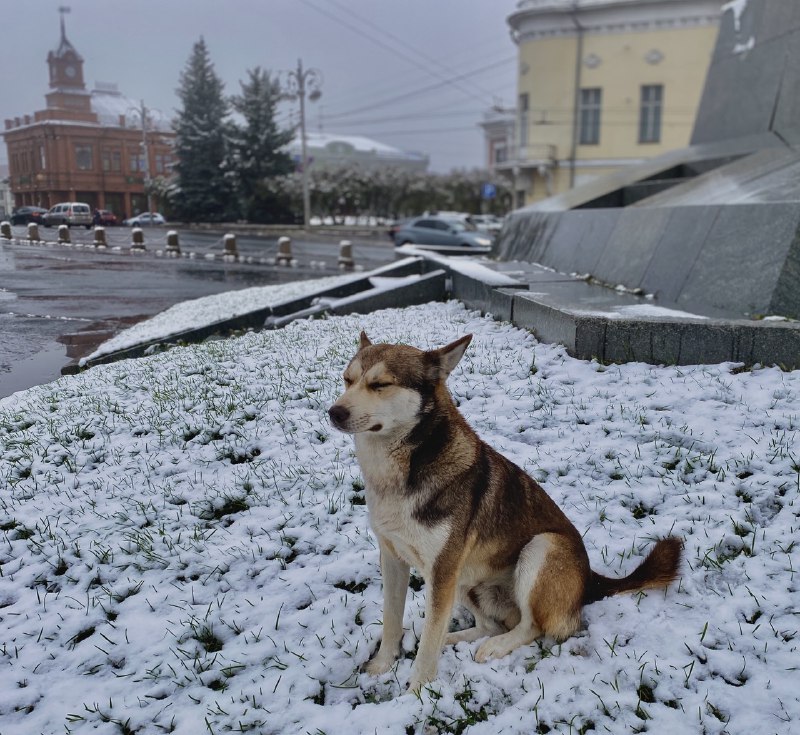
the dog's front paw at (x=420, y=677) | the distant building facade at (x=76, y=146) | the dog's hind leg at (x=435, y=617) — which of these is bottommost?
the dog's front paw at (x=420, y=677)

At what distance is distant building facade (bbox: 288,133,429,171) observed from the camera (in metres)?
69.7

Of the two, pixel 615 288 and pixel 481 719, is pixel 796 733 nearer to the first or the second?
pixel 481 719

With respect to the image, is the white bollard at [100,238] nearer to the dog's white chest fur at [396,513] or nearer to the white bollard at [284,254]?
the white bollard at [284,254]

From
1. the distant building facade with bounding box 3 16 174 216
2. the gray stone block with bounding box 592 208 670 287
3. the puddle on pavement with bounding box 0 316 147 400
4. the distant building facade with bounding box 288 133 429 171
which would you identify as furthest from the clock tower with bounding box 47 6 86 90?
the distant building facade with bounding box 288 133 429 171

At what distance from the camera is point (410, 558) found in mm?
2904

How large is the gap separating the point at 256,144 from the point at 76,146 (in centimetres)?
2794

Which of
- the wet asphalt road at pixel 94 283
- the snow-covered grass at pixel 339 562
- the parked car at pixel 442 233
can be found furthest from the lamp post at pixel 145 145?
the snow-covered grass at pixel 339 562

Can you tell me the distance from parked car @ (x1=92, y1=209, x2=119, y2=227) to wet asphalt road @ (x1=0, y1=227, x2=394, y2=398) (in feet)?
2.80

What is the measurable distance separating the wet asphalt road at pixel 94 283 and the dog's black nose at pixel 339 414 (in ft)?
23.9

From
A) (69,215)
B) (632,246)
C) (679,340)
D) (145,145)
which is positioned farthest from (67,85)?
(679,340)

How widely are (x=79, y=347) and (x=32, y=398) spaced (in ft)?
12.7

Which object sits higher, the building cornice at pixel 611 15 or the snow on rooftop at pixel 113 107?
the building cornice at pixel 611 15

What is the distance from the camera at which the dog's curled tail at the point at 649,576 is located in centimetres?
316

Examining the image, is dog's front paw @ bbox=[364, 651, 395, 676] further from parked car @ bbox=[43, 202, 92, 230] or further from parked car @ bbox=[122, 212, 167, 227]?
parked car @ bbox=[122, 212, 167, 227]
